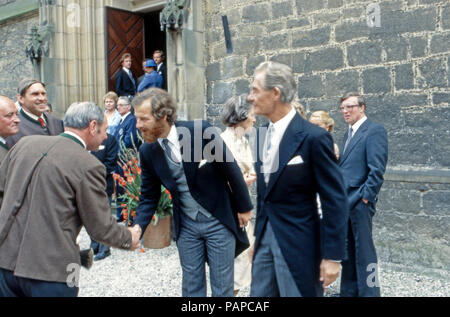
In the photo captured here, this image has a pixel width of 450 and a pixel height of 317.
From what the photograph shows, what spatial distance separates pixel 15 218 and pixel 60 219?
25 centimetres

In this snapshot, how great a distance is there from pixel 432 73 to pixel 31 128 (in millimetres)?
4286

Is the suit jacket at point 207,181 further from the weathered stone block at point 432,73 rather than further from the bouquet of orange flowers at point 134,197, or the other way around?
the weathered stone block at point 432,73

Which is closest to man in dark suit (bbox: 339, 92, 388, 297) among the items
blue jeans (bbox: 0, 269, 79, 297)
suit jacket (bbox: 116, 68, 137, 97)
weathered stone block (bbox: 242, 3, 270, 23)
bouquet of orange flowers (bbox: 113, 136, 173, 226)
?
blue jeans (bbox: 0, 269, 79, 297)

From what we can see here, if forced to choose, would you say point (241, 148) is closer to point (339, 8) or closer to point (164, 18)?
point (339, 8)

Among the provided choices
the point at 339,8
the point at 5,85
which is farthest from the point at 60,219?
the point at 5,85

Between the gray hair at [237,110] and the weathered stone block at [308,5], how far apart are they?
2.67 metres

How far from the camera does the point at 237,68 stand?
673 centimetres

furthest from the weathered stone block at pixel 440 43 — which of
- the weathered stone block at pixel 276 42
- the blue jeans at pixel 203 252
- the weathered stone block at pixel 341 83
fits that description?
the blue jeans at pixel 203 252

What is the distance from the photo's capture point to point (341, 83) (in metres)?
5.73

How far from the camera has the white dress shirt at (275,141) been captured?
2385mm

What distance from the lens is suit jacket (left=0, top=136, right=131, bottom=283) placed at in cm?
225

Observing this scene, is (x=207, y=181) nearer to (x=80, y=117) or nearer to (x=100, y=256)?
(x=80, y=117)

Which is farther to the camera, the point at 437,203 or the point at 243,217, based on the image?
the point at 437,203

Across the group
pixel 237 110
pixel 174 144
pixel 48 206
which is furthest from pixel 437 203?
pixel 48 206
